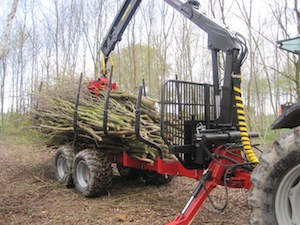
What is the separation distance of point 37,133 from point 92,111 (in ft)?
5.82

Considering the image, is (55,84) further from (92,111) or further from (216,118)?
(216,118)

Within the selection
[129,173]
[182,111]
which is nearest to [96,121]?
[129,173]

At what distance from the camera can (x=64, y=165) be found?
660 cm

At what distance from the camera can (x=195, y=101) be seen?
175 inches

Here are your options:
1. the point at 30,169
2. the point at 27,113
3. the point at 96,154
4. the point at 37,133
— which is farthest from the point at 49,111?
the point at 30,169

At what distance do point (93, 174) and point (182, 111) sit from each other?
2.16 meters

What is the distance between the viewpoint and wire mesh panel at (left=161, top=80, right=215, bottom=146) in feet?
13.6

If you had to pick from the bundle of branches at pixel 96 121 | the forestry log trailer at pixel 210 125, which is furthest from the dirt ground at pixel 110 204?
the bundle of branches at pixel 96 121

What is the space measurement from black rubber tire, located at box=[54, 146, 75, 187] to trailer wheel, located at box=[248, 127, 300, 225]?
443 centimetres

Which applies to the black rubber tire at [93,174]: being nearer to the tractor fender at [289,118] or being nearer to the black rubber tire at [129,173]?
the black rubber tire at [129,173]

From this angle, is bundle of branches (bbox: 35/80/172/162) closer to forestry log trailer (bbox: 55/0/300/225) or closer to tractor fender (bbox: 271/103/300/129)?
forestry log trailer (bbox: 55/0/300/225)

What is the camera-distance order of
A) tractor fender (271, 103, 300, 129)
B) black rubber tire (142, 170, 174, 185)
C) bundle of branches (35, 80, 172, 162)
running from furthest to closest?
black rubber tire (142, 170, 174, 185), bundle of branches (35, 80, 172, 162), tractor fender (271, 103, 300, 129)

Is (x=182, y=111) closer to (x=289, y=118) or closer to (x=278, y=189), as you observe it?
(x=289, y=118)

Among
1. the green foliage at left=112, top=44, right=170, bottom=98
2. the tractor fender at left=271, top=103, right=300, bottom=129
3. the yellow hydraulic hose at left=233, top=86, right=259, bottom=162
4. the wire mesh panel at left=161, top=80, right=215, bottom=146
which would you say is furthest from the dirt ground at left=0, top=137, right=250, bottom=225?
the green foliage at left=112, top=44, right=170, bottom=98
